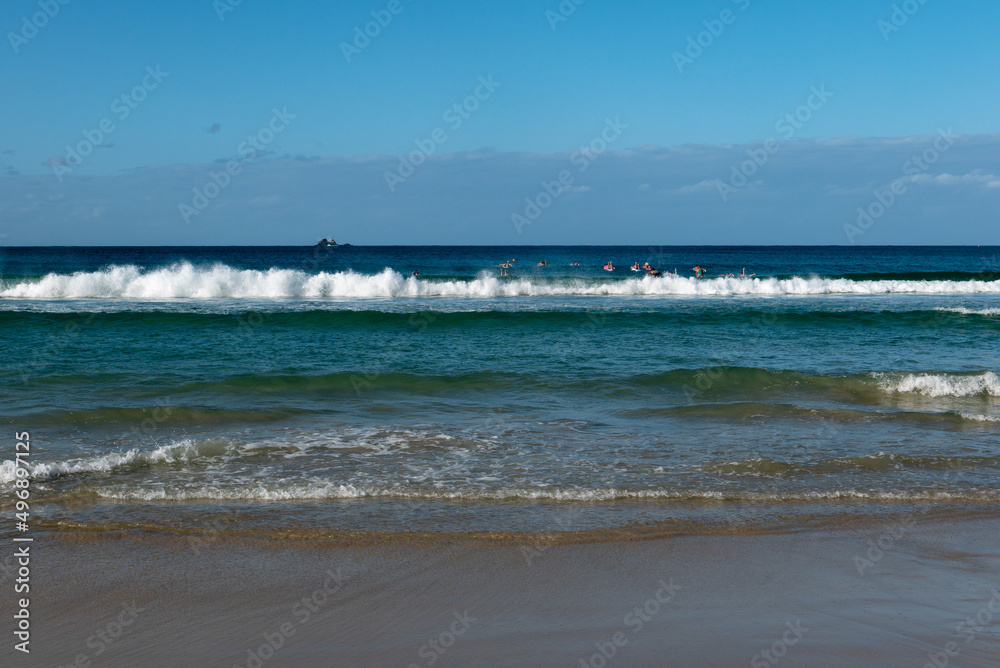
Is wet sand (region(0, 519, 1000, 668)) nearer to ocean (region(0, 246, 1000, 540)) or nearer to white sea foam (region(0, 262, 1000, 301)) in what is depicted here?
ocean (region(0, 246, 1000, 540))

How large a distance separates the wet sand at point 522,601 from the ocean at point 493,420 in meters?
0.46

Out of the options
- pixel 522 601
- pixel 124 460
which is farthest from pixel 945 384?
pixel 124 460

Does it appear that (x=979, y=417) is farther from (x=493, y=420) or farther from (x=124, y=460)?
(x=124, y=460)

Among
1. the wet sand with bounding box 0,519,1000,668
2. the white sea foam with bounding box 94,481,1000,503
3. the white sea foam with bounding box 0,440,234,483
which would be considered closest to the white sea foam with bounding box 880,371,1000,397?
the white sea foam with bounding box 94,481,1000,503

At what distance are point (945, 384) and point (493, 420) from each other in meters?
8.12

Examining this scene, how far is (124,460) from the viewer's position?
8016 millimetres

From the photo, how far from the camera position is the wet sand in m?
4.36

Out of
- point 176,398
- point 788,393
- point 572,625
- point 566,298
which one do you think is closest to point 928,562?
point 572,625

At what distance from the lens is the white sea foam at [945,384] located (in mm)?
12641

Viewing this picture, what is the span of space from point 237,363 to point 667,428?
9.05m

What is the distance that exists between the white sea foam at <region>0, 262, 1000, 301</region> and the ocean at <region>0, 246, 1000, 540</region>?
8541mm

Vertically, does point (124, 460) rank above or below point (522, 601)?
above

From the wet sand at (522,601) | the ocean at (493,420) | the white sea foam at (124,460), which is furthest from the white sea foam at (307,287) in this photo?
the wet sand at (522,601)

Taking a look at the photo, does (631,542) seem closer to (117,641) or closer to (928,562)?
(928,562)
